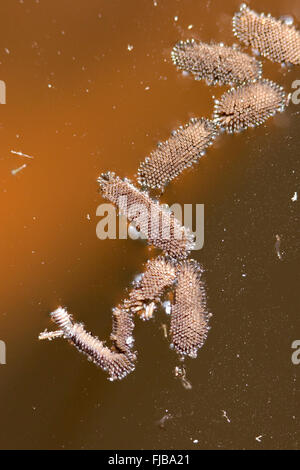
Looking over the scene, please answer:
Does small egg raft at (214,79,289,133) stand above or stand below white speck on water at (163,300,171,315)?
above

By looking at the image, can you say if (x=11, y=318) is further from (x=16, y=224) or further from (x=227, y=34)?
(x=227, y=34)

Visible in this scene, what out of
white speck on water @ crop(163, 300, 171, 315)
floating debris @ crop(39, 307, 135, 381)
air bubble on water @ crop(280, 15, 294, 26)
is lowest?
floating debris @ crop(39, 307, 135, 381)

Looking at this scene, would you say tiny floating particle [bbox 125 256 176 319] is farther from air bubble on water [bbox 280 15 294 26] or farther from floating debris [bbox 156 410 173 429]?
air bubble on water [bbox 280 15 294 26]

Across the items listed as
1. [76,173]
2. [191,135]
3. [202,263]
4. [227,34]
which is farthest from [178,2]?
[202,263]

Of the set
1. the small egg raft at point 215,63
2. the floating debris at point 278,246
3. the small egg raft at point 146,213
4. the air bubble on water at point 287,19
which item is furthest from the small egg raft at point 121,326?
the air bubble on water at point 287,19

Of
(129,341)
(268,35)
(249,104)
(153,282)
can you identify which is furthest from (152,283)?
(268,35)

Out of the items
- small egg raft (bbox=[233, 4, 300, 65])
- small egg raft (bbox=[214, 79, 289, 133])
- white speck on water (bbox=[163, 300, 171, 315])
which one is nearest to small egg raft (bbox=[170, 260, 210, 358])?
white speck on water (bbox=[163, 300, 171, 315])

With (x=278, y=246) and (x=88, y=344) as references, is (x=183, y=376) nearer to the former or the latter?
(x=88, y=344)
